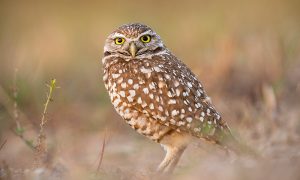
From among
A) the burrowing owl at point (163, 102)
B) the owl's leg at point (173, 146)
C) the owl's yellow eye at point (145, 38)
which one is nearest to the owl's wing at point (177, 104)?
the burrowing owl at point (163, 102)

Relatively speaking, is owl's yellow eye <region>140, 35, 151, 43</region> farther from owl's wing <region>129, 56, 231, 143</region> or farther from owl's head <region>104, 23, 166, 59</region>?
owl's wing <region>129, 56, 231, 143</region>

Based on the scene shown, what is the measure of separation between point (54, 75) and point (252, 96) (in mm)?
4137

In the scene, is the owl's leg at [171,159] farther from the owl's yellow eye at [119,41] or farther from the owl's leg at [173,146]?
the owl's yellow eye at [119,41]

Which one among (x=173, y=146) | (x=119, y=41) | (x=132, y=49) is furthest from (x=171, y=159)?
(x=119, y=41)

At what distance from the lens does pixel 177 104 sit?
568cm

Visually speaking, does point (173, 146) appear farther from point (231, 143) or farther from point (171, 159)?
point (231, 143)

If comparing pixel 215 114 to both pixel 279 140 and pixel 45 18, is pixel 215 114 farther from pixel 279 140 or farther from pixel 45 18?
pixel 45 18

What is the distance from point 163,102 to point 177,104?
0.11 meters

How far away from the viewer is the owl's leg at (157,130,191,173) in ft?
19.1

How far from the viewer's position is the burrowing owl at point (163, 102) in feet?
18.6

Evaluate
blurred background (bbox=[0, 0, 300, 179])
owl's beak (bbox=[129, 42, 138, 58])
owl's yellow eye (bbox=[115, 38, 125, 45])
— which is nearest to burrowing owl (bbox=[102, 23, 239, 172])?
owl's beak (bbox=[129, 42, 138, 58])

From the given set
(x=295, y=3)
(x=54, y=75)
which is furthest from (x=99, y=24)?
(x=54, y=75)

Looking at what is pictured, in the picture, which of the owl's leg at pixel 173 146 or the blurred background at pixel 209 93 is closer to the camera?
the blurred background at pixel 209 93

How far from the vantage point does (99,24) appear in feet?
58.1
